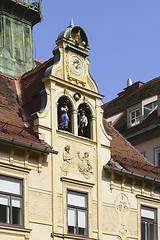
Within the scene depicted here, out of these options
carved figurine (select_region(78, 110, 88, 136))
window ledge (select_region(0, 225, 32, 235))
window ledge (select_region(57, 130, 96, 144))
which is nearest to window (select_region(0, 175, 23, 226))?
window ledge (select_region(0, 225, 32, 235))

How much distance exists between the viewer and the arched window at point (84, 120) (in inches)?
1128

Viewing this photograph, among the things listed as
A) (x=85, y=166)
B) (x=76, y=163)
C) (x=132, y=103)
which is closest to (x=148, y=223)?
(x=85, y=166)

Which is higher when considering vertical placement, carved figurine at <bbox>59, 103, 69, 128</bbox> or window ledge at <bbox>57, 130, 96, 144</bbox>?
carved figurine at <bbox>59, 103, 69, 128</bbox>

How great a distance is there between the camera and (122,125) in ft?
143

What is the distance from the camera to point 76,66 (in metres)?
29.2

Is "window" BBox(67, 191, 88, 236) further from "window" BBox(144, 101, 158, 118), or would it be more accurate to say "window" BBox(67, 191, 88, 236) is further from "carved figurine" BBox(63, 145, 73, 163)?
"window" BBox(144, 101, 158, 118)

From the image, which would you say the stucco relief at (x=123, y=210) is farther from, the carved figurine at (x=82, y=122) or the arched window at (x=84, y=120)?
the carved figurine at (x=82, y=122)

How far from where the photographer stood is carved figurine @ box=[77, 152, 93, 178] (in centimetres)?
2759

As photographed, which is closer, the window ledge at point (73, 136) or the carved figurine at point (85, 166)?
the window ledge at point (73, 136)

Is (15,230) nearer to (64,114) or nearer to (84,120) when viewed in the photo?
(64,114)

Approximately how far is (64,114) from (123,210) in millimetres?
Result: 5200

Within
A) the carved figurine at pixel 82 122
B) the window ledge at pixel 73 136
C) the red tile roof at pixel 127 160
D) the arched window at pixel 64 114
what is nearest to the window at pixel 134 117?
the red tile roof at pixel 127 160

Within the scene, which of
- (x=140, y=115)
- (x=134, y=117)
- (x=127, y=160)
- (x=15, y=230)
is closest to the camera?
(x=15, y=230)

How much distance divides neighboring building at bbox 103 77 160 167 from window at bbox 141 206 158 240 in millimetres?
7830
